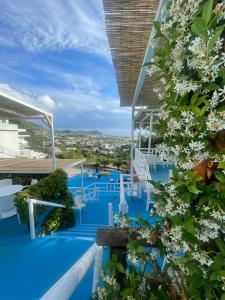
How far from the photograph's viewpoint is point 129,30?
102 inches

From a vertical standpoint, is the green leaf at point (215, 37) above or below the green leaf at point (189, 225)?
above

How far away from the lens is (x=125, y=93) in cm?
577

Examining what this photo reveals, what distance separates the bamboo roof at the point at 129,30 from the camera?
2156 mm

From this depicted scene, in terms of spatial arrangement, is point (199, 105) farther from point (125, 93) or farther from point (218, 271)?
point (125, 93)

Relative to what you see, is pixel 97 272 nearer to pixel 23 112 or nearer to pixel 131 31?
pixel 131 31

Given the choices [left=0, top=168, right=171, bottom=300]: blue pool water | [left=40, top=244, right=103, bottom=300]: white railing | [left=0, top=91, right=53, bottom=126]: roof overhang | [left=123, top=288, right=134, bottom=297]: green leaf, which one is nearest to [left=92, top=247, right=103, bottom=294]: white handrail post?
[left=40, top=244, right=103, bottom=300]: white railing

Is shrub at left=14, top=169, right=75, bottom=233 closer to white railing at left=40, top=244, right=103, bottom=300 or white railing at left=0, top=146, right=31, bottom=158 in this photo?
white railing at left=40, top=244, right=103, bottom=300

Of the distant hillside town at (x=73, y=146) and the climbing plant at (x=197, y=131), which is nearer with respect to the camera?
the climbing plant at (x=197, y=131)

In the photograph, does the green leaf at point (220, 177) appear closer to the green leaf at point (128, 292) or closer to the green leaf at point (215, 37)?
the green leaf at point (215, 37)

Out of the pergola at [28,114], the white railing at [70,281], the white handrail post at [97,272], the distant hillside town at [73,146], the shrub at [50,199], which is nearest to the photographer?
the white railing at [70,281]

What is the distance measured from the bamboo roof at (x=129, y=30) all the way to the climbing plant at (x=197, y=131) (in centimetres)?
54

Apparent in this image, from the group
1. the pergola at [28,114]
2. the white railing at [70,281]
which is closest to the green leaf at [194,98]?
the white railing at [70,281]

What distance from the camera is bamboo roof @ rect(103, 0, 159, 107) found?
216cm

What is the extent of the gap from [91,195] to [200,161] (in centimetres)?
1004
